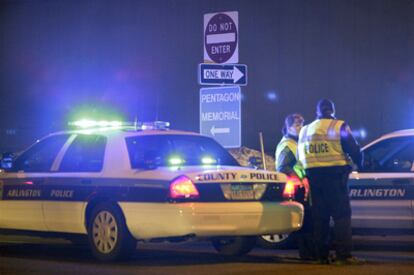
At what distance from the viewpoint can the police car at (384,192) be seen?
33.0 ft

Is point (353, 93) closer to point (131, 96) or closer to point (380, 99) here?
point (380, 99)

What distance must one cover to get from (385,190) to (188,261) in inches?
99.9

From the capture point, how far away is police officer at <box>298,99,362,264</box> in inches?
347

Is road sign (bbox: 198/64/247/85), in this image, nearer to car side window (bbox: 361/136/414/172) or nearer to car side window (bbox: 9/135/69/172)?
car side window (bbox: 361/136/414/172)

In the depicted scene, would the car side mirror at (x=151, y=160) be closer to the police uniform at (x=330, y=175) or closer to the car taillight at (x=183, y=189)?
the car taillight at (x=183, y=189)

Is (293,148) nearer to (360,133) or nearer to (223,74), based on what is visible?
(223,74)

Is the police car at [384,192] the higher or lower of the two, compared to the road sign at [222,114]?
lower

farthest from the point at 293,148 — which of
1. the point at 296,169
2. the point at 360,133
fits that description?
the point at 360,133

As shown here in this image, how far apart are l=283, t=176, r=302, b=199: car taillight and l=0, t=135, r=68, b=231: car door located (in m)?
2.61

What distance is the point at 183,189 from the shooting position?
8.47 metres

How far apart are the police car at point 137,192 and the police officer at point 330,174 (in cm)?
27

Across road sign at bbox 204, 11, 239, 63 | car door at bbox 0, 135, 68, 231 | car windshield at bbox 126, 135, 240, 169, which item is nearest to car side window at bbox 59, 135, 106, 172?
car door at bbox 0, 135, 68, 231

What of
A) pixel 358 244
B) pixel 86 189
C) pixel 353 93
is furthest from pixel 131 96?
pixel 86 189

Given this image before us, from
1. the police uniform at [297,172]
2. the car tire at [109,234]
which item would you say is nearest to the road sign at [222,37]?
the police uniform at [297,172]
